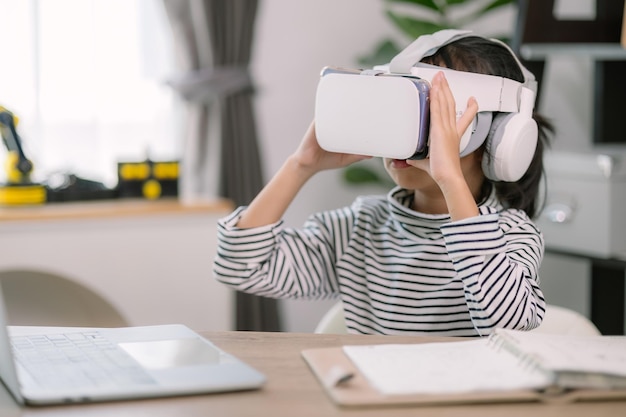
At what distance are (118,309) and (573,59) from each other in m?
1.64

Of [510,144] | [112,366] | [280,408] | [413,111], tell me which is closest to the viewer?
[280,408]

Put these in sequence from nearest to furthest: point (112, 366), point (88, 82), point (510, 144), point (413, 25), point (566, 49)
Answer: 1. point (112, 366)
2. point (510, 144)
3. point (566, 49)
4. point (413, 25)
5. point (88, 82)

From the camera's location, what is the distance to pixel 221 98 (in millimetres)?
2904

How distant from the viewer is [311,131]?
146 cm

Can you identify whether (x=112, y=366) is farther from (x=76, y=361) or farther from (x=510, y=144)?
(x=510, y=144)

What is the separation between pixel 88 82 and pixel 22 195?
1.71ft

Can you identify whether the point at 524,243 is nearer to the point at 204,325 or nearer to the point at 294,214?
the point at 204,325

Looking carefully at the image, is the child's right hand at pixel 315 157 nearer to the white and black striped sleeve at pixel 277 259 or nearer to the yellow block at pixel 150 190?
the white and black striped sleeve at pixel 277 259

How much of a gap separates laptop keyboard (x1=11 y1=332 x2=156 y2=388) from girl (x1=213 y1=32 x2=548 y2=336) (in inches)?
17.3

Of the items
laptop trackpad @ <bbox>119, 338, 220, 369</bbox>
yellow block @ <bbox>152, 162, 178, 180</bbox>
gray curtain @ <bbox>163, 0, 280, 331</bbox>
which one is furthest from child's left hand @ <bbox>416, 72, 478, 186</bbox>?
gray curtain @ <bbox>163, 0, 280, 331</bbox>

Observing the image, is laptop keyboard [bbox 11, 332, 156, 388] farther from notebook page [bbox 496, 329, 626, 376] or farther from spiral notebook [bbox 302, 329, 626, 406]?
notebook page [bbox 496, 329, 626, 376]

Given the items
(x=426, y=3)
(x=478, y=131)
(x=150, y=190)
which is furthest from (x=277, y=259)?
(x=426, y=3)

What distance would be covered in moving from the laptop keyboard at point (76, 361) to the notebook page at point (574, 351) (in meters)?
0.36

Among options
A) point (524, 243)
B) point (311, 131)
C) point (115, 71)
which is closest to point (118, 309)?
point (115, 71)
